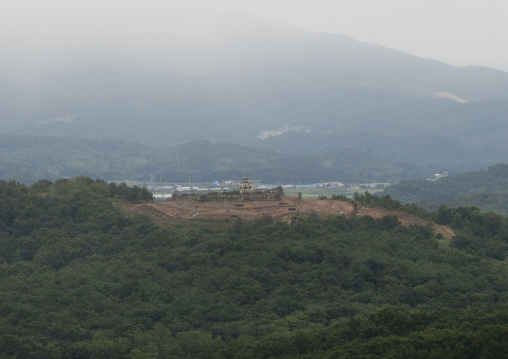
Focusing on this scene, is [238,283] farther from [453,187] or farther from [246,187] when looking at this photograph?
[453,187]

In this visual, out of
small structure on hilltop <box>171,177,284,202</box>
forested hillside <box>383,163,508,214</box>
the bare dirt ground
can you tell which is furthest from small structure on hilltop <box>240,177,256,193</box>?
forested hillside <box>383,163,508,214</box>

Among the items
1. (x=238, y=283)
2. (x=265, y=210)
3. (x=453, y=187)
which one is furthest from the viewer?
(x=453, y=187)

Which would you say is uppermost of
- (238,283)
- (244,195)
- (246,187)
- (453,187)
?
(453,187)

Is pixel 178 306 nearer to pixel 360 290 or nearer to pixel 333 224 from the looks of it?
pixel 360 290

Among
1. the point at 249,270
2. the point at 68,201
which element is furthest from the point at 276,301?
the point at 68,201

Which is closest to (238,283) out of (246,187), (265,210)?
(265,210)

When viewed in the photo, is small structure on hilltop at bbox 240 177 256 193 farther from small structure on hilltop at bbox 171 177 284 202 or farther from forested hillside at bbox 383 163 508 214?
forested hillside at bbox 383 163 508 214
